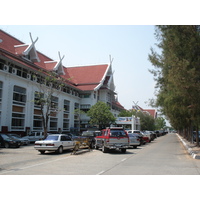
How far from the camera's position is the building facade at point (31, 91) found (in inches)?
1227

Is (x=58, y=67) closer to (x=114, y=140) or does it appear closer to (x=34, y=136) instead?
(x=34, y=136)

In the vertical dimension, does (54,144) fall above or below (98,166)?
above

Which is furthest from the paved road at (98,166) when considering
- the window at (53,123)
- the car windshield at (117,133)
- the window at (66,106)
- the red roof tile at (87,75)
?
the red roof tile at (87,75)

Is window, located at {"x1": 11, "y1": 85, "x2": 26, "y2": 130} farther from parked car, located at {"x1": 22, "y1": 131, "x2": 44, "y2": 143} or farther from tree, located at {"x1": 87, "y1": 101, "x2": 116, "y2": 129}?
tree, located at {"x1": 87, "y1": 101, "x2": 116, "y2": 129}

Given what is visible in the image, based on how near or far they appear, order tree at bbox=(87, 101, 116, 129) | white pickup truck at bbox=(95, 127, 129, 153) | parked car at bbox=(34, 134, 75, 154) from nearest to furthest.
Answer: parked car at bbox=(34, 134, 75, 154), white pickup truck at bbox=(95, 127, 129, 153), tree at bbox=(87, 101, 116, 129)

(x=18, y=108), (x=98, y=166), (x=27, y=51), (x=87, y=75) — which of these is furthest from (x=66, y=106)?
(x=98, y=166)

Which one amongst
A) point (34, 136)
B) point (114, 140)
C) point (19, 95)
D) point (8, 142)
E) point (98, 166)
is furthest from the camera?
point (19, 95)

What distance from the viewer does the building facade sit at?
102 feet

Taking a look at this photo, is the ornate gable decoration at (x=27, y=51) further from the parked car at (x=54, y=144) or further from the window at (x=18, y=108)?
the parked car at (x=54, y=144)

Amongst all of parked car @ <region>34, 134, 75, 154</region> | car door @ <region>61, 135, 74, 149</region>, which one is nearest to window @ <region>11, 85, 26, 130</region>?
car door @ <region>61, 135, 74, 149</region>

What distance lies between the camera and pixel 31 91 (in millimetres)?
36031

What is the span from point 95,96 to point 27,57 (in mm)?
20256
